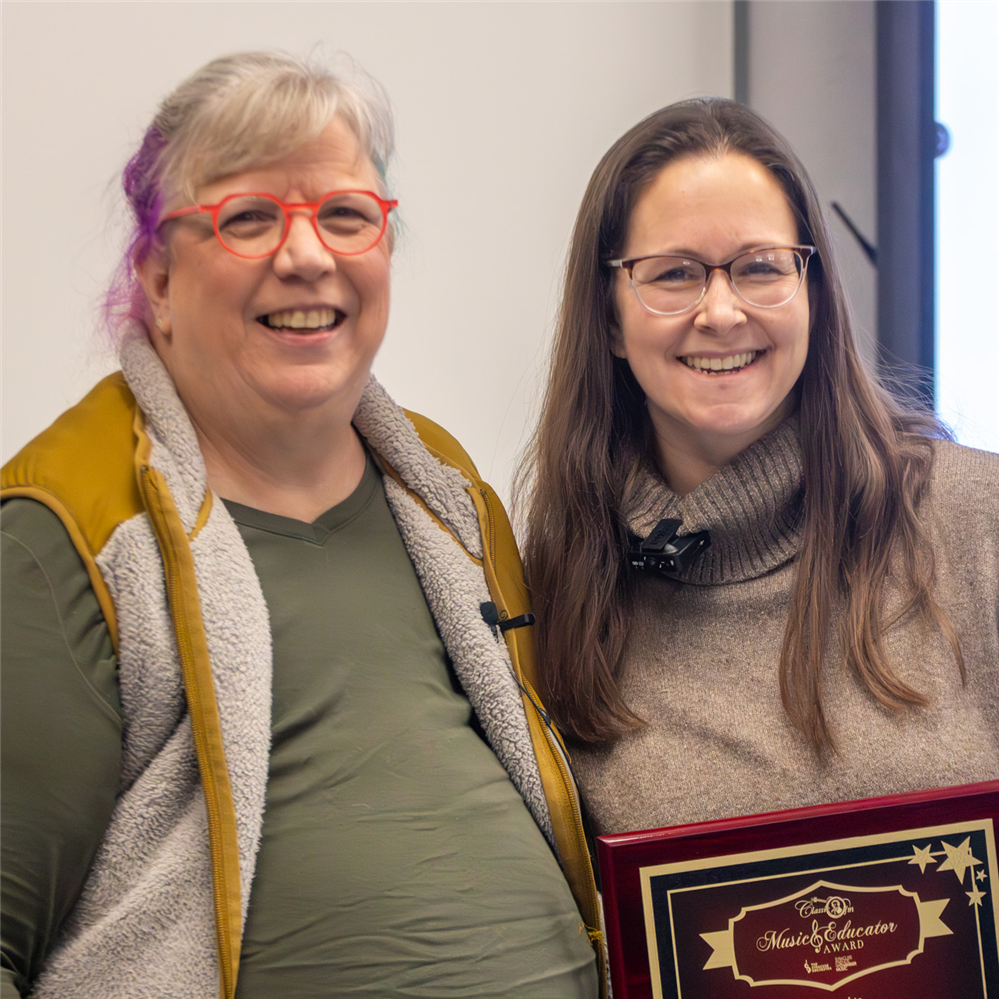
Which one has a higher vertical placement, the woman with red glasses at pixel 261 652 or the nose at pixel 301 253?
the nose at pixel 301 253

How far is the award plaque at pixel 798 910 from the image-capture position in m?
1.07

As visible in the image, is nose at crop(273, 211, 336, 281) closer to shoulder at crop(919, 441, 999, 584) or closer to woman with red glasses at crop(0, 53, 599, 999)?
woman with red glasses at crop(0, 53, 599, 999)

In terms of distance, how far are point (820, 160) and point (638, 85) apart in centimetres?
47

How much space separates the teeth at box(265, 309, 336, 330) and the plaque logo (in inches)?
29.5

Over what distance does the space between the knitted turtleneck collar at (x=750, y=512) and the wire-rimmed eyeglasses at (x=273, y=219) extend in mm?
536

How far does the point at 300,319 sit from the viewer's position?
114cm

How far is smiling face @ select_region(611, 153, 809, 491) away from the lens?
1.30m

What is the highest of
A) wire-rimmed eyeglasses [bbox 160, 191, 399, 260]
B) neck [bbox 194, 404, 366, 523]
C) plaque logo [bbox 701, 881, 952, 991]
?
wire-rimmed eyeglasses [bbox 160, 191, 399, 260]

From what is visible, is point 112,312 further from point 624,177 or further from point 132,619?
point 624,177

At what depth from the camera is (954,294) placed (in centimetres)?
212

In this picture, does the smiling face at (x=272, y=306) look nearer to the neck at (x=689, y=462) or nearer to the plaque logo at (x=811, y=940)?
the neck at (x=689, y=462)

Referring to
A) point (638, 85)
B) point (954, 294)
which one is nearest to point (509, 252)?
point (638, 85)

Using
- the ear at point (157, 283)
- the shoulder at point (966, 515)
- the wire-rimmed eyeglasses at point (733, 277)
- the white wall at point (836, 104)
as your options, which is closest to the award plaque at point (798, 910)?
the shoulder at point (966, 515)

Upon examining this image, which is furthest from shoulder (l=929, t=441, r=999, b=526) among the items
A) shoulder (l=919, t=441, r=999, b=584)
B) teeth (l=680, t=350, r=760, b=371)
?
teeth (l=680, t=350, r=760, b=371)
